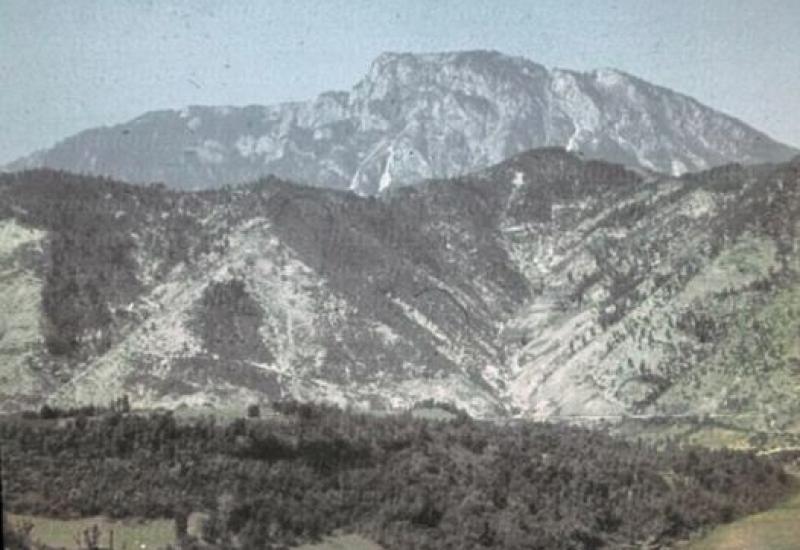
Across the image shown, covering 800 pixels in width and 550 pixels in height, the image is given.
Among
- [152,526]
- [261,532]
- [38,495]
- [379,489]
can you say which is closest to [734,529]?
[379,489]

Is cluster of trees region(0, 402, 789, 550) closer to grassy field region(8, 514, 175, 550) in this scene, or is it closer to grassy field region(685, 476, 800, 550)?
grassy field region(8, 514, 175, 550)

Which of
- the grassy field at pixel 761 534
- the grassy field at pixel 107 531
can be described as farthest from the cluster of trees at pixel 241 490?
the grassy field at pixel 761 534

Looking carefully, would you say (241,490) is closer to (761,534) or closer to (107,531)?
(107,531)

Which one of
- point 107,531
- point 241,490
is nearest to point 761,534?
point 241,490

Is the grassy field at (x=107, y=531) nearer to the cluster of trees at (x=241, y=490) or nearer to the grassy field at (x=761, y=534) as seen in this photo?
the cluster of trees at (x=241, y=490)

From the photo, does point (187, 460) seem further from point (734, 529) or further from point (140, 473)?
point (734, 529)
